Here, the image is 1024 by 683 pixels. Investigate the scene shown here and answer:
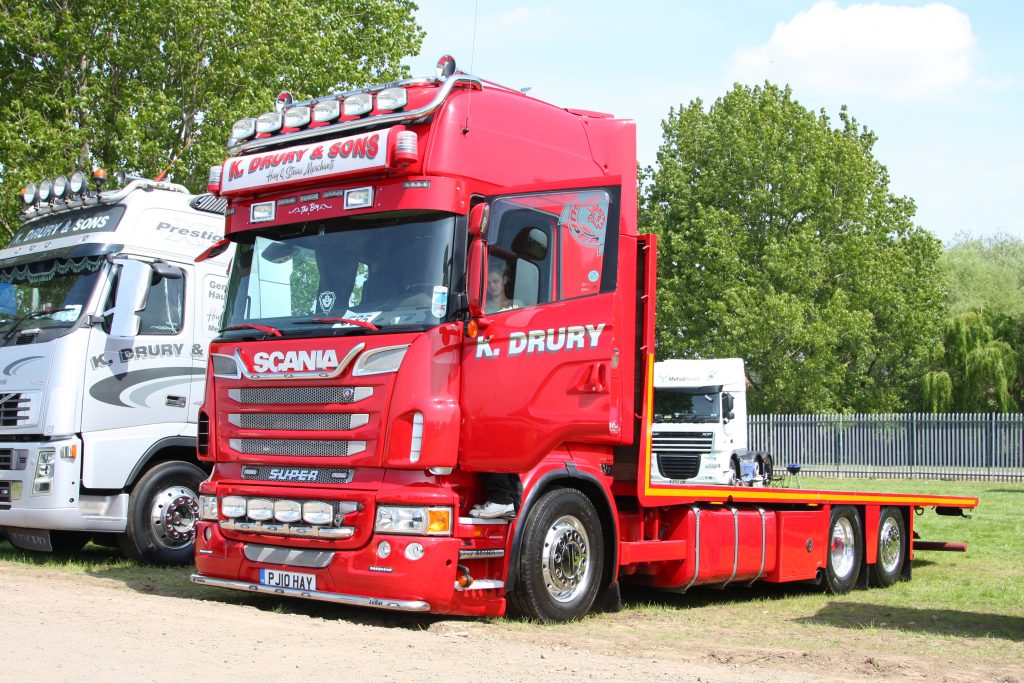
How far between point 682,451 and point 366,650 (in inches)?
646

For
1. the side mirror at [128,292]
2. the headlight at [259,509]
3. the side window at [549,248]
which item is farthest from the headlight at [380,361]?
the side mirror at [128,292]

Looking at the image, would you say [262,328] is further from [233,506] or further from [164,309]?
[164,309]

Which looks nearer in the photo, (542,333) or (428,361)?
(428,361)

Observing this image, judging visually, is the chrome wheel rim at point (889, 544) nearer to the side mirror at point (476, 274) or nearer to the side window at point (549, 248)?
the side window at point (549, 248)

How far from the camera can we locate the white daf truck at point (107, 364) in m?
10.7

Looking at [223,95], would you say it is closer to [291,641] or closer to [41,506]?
[41,506]

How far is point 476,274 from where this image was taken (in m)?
7.82

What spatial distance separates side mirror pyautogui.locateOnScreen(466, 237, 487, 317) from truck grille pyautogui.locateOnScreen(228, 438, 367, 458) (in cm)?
123

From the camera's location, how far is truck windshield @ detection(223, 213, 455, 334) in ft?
26.0

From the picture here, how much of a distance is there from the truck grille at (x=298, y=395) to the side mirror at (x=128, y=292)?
9.35 ft

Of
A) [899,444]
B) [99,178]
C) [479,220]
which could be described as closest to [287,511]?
[479,220]

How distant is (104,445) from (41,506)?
0.78 m

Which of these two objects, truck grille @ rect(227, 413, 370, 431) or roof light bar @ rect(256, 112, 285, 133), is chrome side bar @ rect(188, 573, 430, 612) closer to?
truck grille @ rect(227, 413, 370, 431)

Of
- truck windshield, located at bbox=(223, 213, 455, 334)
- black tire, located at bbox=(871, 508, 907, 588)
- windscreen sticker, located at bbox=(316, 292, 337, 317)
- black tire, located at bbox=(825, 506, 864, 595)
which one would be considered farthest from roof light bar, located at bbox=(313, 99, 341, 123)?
black tire, located at bbox=(871, 508, 907, 588)
